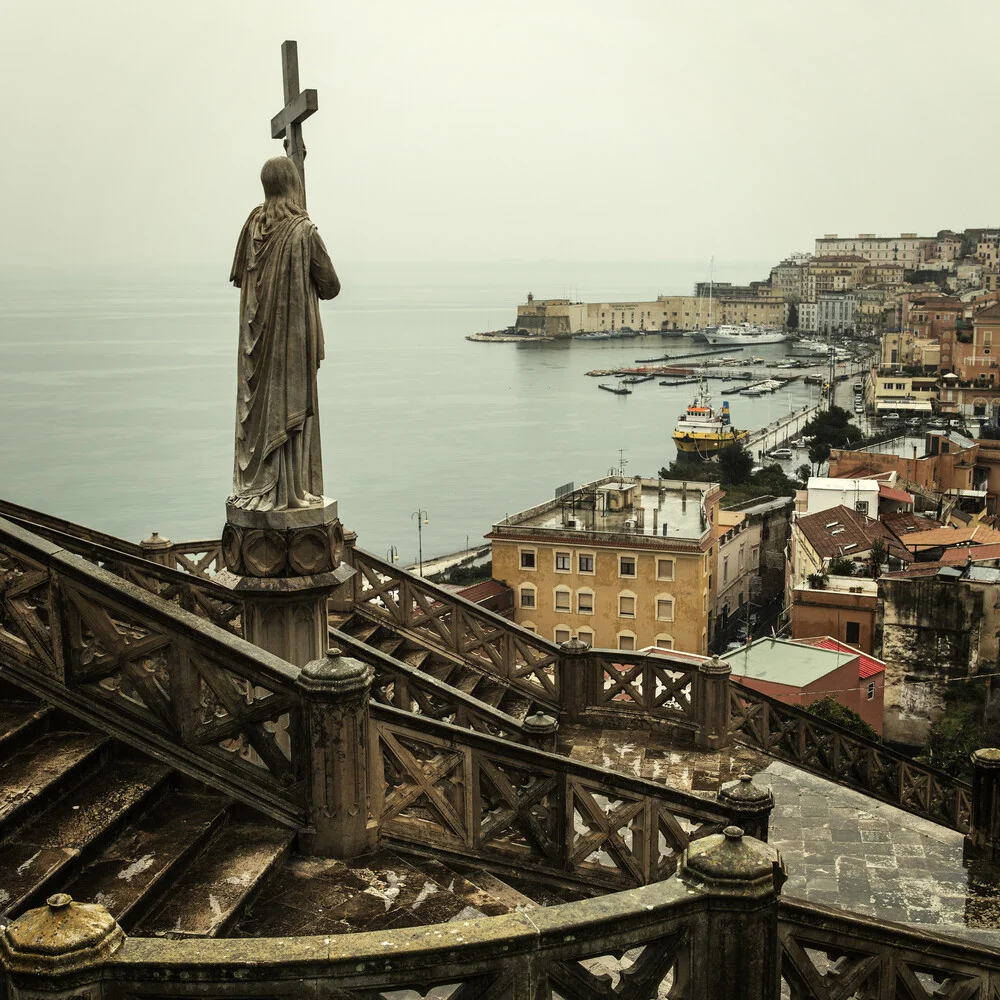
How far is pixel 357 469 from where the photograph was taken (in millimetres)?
98688

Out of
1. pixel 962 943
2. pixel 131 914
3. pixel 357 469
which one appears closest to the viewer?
pixel 131 914

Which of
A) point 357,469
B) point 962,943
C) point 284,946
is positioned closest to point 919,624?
point 962,943

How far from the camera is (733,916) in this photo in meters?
4.30

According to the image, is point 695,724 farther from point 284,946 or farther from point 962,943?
point 284,946

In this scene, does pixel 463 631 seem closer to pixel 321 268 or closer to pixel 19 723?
pixel 321 268

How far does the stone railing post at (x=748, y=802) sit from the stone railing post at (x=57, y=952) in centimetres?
427

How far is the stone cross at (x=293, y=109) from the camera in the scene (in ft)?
24.1

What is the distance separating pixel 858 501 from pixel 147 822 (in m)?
55.0

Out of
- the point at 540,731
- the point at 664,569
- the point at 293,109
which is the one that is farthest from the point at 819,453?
the point at 293,109

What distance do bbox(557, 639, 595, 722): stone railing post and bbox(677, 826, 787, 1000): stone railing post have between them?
21.2ft

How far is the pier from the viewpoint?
12825cm

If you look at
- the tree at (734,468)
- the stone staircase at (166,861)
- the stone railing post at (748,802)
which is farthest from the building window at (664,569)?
the tree at (734,468)

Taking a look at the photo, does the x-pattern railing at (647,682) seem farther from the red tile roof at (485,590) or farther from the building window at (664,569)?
the building window at (664,569)

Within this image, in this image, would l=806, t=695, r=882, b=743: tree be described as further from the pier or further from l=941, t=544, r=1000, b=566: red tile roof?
the pier
